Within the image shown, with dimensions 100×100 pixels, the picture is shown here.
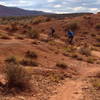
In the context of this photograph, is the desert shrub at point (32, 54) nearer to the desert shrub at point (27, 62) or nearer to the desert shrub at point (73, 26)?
the desert shrub at point (27, 62)

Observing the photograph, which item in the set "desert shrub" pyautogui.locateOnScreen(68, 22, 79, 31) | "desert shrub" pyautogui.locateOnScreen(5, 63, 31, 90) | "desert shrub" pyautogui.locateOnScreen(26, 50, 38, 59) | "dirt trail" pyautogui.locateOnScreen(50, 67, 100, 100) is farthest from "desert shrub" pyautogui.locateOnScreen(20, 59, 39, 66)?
"desert shrub" pyautogui.locateOnScreen(68, 22, 79, 31)

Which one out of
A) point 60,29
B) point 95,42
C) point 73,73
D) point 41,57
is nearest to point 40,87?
point 73,73

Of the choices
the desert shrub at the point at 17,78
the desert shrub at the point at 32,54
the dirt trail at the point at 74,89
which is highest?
the desert shrub at the point at 17,78

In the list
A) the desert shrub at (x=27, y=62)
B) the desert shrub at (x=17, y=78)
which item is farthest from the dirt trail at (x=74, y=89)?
the desert shrub at (x=27, y=62)

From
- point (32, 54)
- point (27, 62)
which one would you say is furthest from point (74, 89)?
A: point (32, 54)

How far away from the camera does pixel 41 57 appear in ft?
70.9

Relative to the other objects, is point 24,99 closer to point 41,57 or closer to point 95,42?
point 41,57

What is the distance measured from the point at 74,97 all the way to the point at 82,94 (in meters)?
0.69

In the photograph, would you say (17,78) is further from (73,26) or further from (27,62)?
(73,26)

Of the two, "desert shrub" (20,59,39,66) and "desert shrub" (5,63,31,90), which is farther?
"desert shrub" (20,59,39,66)

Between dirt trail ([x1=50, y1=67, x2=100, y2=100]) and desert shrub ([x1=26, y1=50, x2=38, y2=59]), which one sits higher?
desert shrub ([x1=26, y1=50, x2=38, y2=59])

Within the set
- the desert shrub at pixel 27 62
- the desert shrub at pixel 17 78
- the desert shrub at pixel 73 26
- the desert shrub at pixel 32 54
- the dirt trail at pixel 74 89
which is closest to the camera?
the dirt trail at pixel 74 89

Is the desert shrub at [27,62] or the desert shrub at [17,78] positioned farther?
the desert shrub at [27,62]

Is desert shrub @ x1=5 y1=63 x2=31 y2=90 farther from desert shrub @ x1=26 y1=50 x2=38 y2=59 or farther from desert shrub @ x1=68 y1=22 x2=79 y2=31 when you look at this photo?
desert shrub @ x1=68 y1=22 x2=79 y2=31
